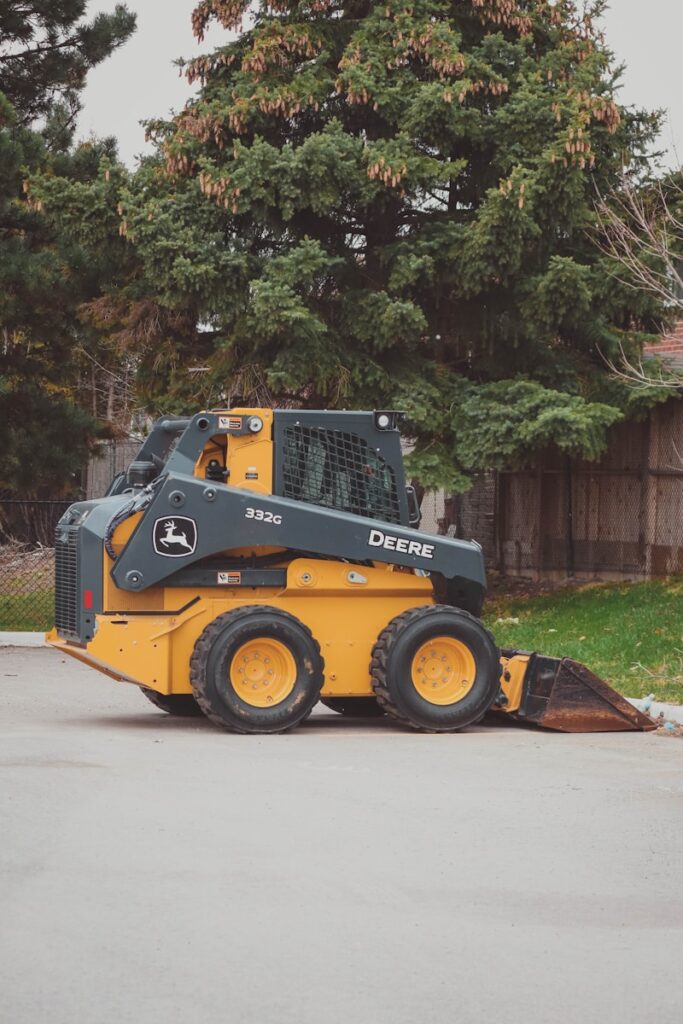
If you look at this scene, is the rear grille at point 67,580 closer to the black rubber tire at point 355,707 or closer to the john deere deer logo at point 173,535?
the john deere deer logo at point 173,535

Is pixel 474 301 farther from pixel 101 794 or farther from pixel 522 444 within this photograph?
pixel 101 794

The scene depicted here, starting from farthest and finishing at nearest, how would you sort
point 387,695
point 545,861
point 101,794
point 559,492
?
1. point 559,492
2. point 387,695
3. point 101,794
4. point 545,861

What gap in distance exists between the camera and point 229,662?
12734 millimetres

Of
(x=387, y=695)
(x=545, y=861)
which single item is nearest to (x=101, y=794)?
(x=545, y=861)

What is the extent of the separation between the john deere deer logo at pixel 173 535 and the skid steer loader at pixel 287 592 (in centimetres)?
1

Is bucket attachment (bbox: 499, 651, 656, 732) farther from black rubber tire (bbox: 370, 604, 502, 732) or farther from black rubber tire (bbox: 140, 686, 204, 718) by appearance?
black rubber tire (bbox: 140, 686, 204, 718)

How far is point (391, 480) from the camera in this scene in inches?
551

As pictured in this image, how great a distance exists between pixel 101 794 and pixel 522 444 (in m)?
12.7

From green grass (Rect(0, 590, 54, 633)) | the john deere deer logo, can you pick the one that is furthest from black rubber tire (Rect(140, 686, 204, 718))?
green grass (Rect(0, 590, 54, 633))

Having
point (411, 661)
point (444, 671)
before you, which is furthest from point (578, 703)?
point (411, 661)

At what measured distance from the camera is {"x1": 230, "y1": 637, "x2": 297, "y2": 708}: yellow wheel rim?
1293 centimetres

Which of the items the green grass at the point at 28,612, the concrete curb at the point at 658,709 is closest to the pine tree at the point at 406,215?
the green grass at the point at 28,612

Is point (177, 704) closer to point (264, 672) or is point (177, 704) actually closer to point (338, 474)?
point (264, 672)

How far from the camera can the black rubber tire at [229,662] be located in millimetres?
12711
